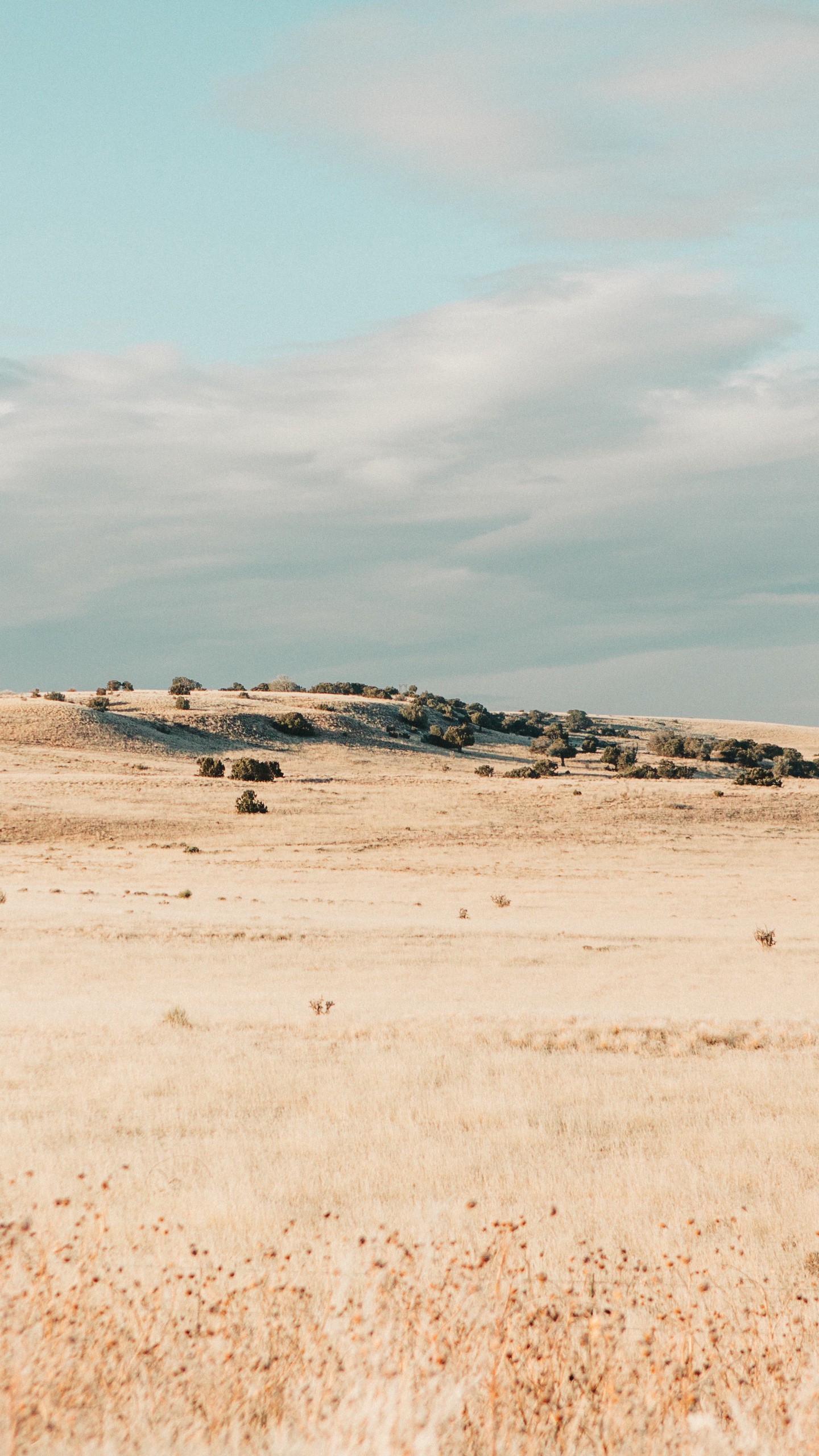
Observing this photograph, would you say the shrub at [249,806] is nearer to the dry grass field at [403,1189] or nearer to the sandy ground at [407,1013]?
the sandy ground at [407,1013]

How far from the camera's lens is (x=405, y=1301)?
6.24 meters

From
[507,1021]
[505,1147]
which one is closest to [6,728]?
[507,1021]

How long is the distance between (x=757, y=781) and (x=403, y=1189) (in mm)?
79882

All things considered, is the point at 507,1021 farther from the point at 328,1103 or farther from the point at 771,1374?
the point at 771,1374

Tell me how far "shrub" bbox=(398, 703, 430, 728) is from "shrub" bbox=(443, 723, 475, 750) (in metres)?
8.28

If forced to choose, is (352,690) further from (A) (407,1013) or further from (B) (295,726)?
(A) (407,1013)

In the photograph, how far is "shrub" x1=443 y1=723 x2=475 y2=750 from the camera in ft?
370

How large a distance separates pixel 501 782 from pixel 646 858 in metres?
25.6

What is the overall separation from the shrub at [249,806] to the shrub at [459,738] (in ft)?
159

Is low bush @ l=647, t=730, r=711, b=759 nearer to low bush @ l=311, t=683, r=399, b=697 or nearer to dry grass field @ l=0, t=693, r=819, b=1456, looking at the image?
low bush @ l=311, t=683, r=399, b=697

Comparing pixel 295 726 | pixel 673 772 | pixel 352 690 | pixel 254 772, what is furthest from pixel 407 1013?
A: pixel 352 690

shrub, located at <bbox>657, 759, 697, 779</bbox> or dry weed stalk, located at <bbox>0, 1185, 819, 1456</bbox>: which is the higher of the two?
shrub, located at <bbox>657, 759, 697, 779</bbox>

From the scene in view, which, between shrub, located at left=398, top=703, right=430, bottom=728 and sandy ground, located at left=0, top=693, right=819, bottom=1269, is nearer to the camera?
sandy ground, located at left=0, top=693, right=819, bottom=1269

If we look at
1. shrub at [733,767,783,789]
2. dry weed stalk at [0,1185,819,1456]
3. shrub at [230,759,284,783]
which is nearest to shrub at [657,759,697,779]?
shrub at [733,767,783,789]
